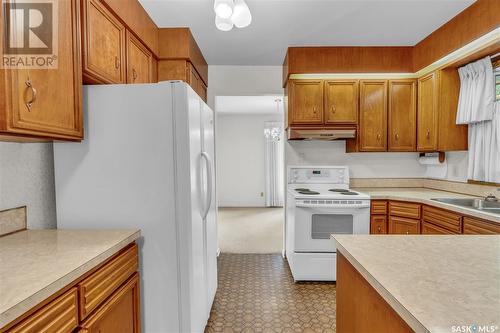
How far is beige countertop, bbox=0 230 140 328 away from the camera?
835mm

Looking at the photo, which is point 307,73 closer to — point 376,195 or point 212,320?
point 376,195

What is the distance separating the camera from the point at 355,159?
3562 mm

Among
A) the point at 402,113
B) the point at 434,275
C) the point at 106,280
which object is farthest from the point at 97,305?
the point at 402,113

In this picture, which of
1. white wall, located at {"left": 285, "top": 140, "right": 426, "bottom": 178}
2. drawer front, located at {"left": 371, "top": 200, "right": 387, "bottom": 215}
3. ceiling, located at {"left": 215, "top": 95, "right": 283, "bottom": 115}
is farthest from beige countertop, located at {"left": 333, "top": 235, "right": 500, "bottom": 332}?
ceiling, located at {"left": 215, "top": 95, "right": 283, "bottom": 115}

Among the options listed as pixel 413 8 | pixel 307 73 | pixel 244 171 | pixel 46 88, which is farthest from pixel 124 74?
pixel 244 171

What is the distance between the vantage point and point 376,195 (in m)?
2.90

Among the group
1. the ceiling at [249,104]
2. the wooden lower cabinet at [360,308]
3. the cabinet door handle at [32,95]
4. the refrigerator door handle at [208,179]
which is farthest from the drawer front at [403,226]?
the cabinet door handle at [32,95]

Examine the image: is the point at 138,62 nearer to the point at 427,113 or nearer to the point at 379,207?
the point at 379,207

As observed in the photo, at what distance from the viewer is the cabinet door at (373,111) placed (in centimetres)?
321

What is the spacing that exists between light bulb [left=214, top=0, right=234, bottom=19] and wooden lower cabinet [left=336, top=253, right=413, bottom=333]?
4.59 ft

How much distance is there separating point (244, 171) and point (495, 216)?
5.61 m

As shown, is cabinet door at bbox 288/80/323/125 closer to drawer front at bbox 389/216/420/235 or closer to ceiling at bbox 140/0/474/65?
ceiling at bbox 140/0/474/65

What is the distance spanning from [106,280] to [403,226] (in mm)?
2662

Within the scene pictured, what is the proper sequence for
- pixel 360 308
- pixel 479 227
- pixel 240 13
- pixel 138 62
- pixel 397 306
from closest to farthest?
pixel 397 306 → pixel 360 308 → pixel 240 13 → pixel 479 227 → pixel 138 62
